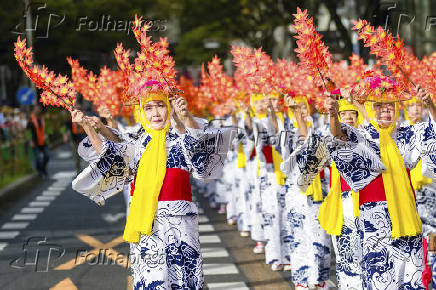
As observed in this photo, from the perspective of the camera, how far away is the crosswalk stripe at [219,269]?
975 centimetres

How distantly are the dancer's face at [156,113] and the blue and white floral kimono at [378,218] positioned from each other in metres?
1.14

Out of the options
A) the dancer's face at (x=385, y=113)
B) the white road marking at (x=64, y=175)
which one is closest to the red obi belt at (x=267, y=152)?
the dancer's face at (x=385, y=113)

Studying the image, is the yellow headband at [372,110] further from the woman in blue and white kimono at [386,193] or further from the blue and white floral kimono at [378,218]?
the blue and white floral kimono at [378,218]

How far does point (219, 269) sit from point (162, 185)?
4.11 m

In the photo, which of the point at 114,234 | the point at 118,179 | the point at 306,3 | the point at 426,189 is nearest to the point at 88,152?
the point at 118,179

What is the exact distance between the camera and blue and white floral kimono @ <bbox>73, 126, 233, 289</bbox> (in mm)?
5996

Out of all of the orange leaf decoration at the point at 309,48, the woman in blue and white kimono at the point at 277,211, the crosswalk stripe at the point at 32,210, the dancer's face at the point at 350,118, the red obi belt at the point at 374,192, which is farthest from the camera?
the crosswalk stripe at the point at 32,210

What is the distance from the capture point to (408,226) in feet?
20.1

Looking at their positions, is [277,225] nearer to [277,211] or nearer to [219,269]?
[277,211]

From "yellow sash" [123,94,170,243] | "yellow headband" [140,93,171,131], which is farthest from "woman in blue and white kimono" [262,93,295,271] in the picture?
"yellow sash" [123,94,170,243]

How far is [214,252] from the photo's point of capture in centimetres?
1116

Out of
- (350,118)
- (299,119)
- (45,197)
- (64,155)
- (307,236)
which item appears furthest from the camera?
(64,155)

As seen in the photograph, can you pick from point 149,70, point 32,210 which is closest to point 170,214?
point 149,70

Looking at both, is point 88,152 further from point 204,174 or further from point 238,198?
point 238,198
